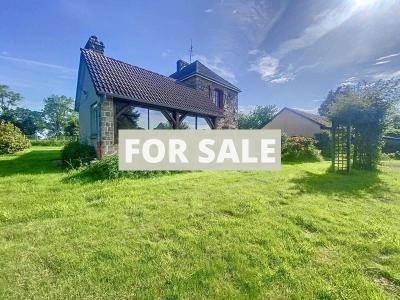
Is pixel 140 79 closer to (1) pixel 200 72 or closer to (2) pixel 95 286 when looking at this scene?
(1) pixel 200 72

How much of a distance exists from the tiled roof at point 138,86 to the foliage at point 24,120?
2124 inches

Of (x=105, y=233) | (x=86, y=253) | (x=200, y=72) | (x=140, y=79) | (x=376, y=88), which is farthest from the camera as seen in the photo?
(x=200, y=72)

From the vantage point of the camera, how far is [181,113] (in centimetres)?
1335

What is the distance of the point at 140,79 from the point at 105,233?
10.5m

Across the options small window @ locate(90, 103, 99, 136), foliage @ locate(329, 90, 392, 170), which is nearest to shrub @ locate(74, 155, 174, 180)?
small window @ locate(90, 103, 99, 136)

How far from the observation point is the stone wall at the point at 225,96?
63.7 ft

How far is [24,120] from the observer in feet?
190

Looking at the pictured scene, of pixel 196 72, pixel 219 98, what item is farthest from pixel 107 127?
pixel 219 98

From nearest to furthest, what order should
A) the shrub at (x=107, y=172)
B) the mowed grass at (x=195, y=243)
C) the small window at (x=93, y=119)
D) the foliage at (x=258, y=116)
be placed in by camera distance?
1. the mowed grass at (x=195, y=243)
2. the shrub at (x=107, y=172)
3. the small window at (x=93, y=119)
4. the foliage at (x=258, y=116)

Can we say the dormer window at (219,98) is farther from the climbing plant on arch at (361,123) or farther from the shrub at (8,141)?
the shrub at (8,141)

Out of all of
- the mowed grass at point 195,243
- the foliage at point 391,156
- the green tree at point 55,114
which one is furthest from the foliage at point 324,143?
the green tree at point 55,114

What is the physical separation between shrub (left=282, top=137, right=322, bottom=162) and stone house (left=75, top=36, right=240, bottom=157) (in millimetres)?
4824

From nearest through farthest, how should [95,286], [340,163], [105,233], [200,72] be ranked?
[95,286] → [105,233] → [340,163] → [200,72]

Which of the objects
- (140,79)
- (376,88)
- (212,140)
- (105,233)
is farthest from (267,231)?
(140,79)
